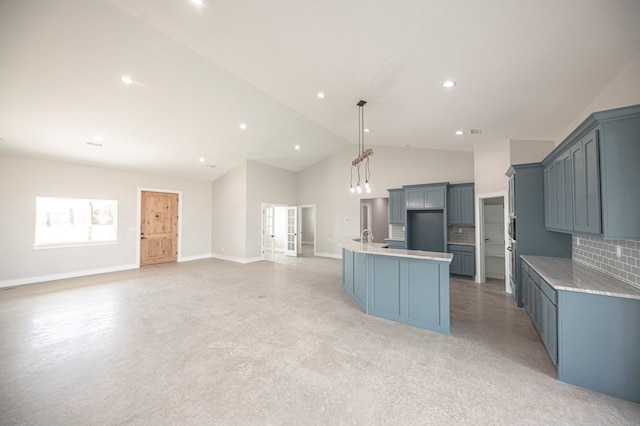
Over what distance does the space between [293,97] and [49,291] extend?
6.18 metres

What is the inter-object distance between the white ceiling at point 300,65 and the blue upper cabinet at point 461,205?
3.85 feet

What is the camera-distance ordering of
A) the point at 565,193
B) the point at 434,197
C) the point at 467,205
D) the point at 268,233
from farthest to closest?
the point at 268,233 → the point at 434,197 → the point at 467,205 → the point at 565,193

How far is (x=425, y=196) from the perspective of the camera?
20.7 feet

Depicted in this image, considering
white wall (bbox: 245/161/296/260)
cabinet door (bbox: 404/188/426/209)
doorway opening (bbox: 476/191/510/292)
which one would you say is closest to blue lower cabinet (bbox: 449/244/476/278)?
doorway opening (bbox: 476/191/510/292)

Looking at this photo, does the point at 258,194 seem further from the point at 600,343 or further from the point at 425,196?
the point at 600,343

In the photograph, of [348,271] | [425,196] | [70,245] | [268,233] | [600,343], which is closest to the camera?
[600,343]

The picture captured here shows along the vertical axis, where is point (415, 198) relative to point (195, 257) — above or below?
above

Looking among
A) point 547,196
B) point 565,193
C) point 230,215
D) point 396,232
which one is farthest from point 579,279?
point 230,215

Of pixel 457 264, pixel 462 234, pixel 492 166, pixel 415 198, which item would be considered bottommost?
pixel 457 264

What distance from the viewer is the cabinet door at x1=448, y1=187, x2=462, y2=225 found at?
5.95m

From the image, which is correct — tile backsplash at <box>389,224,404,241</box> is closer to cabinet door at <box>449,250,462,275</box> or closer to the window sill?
cabinet door at <box>449,250,462,275</box>

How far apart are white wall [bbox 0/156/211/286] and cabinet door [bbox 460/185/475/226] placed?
8331mm

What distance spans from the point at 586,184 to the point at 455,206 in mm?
3726

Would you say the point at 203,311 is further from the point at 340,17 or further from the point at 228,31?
the point at 340,17
